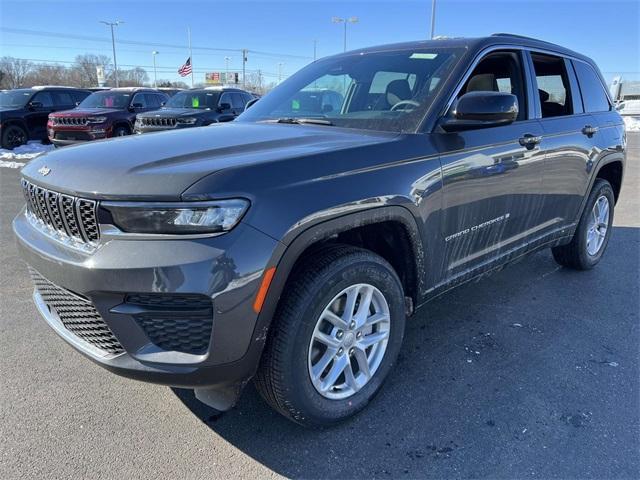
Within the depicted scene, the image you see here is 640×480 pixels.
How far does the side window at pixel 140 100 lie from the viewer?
45.0 ft

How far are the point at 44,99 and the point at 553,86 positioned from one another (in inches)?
590

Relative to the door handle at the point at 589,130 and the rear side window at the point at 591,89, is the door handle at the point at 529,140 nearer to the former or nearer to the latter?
the door handle at the point at 589,130

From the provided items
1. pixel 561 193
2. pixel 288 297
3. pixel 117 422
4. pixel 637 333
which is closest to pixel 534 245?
pixel 561 193

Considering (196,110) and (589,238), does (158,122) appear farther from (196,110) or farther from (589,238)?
(589,238)

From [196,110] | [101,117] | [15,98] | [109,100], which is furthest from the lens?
[15,98]

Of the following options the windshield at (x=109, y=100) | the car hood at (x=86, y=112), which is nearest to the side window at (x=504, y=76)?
the car hood at (x=86, y=112)

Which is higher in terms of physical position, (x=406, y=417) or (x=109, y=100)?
(x=109, y=100)

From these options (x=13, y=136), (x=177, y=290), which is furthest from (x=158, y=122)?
(x=177, y=290)

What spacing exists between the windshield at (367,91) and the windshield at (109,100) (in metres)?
11.2

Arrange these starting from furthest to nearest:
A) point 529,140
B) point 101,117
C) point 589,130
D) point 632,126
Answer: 1. point 632,126
2. point 101,117
3. point 589,130
4. point 529,140

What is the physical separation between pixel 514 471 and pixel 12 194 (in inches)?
328

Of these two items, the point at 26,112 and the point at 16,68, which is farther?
the point at 16,68

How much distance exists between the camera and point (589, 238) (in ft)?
15.3

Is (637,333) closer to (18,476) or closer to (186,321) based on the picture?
(186,321)
